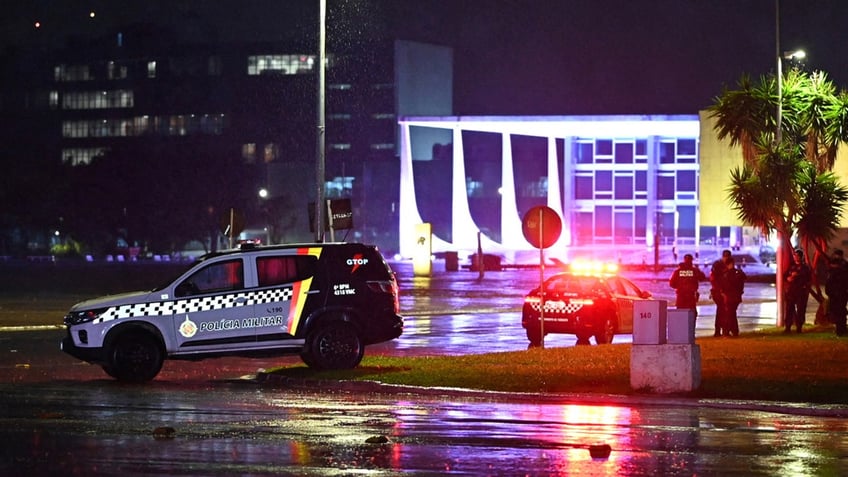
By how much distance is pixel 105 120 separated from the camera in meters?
141

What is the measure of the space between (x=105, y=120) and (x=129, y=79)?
5.60 m

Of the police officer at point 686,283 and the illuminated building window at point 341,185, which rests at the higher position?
the illuminated building window at point 341,185

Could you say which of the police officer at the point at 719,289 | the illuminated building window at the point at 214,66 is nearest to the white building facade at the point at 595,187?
the illuminated building window at the point at 214,66

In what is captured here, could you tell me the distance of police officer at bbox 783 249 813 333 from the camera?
24656mm

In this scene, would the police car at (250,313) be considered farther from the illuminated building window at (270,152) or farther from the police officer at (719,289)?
the illuminated building window at (270,152)

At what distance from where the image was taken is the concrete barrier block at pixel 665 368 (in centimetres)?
1605

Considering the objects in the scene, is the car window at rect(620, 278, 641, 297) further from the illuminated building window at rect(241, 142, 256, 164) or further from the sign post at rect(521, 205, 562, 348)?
the illuminated building window at rect(241, 142, 256, 164)

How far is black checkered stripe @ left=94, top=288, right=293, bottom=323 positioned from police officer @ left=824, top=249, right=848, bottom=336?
36.4 ft

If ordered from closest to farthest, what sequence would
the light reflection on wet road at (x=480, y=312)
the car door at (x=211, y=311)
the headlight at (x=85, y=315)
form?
the headlight at (x=85, y=315) < the car door at (x=211, y=311) < the light reflection on wet road at (x=480, y=312)

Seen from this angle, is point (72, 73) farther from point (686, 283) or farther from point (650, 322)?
point (650, 322)

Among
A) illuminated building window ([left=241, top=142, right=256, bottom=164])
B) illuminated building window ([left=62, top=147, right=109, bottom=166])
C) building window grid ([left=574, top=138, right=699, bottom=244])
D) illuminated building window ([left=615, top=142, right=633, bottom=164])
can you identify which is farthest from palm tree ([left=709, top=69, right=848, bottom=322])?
illuminated building window ([left=62, top=147, right=109, bottom=166])

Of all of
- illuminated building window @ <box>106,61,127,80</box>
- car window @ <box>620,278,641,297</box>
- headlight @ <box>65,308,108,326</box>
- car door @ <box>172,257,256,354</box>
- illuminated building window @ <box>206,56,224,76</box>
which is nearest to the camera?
headlight @ <box>65,308,108,326</box>

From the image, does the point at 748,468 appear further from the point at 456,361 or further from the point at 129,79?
the point at 129,79

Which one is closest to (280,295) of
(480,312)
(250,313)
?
(250,313)
